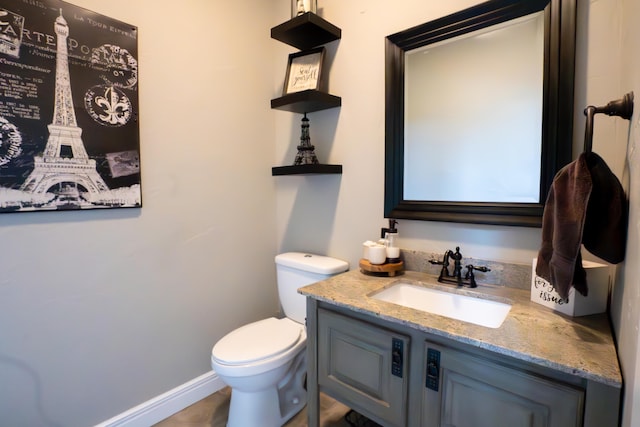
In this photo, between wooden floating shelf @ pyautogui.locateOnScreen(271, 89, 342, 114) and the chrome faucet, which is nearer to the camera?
the chrome faucet

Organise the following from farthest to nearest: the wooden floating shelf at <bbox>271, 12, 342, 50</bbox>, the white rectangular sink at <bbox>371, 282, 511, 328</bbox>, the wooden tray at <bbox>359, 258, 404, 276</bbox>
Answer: the wooden floating shelf at <bbox>271, 12, 342, 50</bbox> < the wooden tray at <bbox>359, 258, 404, 276</bbox> < the white rectangular sink at <bbox>371, 282, 511, 328</bbox>

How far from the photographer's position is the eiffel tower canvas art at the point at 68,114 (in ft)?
3.92

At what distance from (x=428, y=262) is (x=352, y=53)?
45.5 inches

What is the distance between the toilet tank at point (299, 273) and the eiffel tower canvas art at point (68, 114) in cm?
83

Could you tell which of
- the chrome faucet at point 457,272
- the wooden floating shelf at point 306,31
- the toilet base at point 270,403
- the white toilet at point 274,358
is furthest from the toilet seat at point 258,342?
the wooden floating shelf at point 306,31

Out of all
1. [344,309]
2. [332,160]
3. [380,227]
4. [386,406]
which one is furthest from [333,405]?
[332,160]

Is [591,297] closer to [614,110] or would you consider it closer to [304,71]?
[614,110]

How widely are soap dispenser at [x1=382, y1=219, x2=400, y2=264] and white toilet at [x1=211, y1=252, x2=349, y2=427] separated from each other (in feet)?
1.04

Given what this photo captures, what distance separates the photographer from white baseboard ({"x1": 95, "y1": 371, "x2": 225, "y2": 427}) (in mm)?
1531

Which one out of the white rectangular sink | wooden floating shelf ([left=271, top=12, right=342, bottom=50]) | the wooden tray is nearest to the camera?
the white rectangular sink

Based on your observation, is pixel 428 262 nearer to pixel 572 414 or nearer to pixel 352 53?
pixel 572 414

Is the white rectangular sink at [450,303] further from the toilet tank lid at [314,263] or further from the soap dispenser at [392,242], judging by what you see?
the toilet tank lid at [314,263]

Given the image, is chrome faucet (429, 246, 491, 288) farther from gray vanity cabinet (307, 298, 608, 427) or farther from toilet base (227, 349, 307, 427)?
toilet base (227, 349, 307, 427)

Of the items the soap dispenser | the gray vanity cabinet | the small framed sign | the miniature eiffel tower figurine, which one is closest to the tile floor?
the gray vanity cabinet
